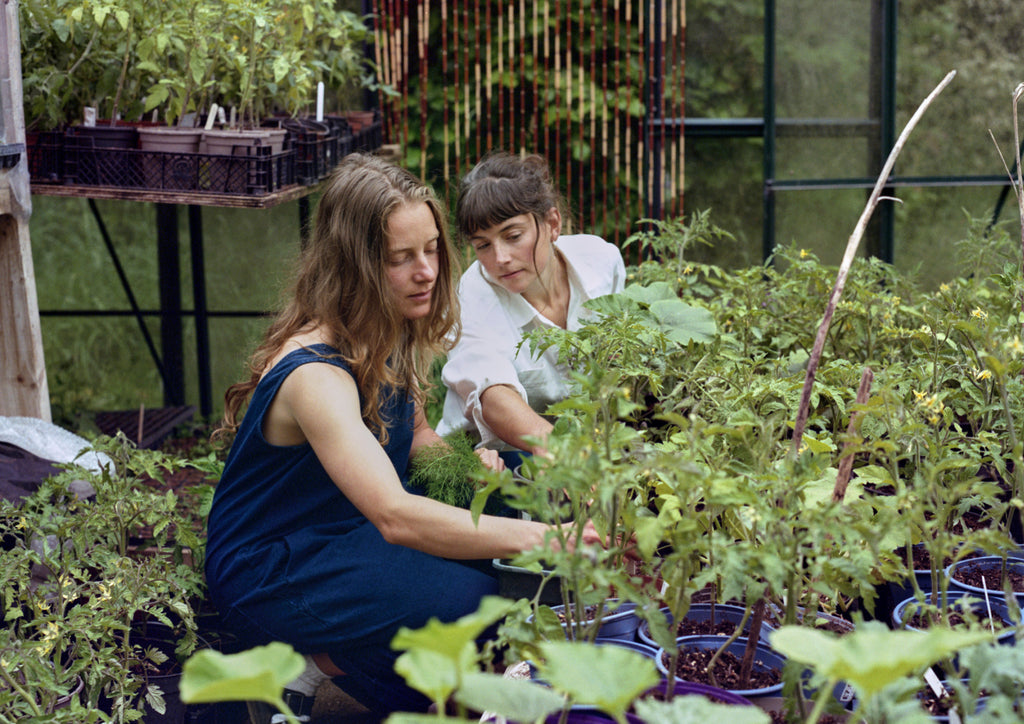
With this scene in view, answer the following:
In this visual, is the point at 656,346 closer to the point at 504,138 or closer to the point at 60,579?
the point at 60,579

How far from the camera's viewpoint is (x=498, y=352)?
2.26 m

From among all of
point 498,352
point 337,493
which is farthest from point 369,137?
point 337,493

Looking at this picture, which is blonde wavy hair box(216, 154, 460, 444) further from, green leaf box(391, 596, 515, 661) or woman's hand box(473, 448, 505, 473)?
green leaf box(391, 596, 515, 661)

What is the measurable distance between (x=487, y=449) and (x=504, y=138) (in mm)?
2844

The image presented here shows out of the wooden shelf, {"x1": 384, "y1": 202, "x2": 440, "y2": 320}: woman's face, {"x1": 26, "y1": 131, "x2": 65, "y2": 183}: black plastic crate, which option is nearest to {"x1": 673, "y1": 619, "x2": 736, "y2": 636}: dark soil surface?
A: {"x1": 384, "y1": 202, "x2": 440, "y2": 320}: woman's face

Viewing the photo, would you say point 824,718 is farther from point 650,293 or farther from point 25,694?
point 650,293

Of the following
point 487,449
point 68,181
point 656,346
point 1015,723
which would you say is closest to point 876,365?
point 656,346

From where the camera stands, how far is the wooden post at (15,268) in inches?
→ 88.3

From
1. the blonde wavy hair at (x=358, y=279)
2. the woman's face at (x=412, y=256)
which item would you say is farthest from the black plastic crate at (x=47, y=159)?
the woman's face at (x=412, y=256)

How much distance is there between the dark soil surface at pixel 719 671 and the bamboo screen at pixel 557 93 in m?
3.34

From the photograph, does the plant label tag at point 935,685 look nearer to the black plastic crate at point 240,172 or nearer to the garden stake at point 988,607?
the garden stake at point 988,607

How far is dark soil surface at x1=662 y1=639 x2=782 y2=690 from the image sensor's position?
117cm

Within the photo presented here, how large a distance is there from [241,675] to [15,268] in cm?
203

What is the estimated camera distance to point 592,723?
0.98 meters
